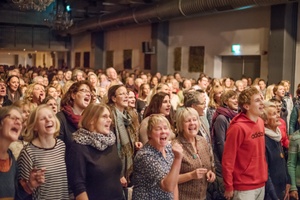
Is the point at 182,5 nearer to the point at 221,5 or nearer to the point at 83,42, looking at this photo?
the point at 221,5

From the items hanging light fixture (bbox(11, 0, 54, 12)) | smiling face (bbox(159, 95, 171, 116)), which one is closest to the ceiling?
hanging light fixture (bbox(11, 0, 54, 12))

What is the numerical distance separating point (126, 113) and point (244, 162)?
5.06 feet

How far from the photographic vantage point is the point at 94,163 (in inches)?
120

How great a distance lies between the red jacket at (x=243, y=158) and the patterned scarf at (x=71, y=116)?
140 cm

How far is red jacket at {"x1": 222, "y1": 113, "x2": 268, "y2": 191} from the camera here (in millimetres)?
3787

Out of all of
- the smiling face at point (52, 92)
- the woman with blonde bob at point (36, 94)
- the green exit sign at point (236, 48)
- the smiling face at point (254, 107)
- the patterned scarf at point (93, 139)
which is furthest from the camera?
the green exit sign at point (236, 48)

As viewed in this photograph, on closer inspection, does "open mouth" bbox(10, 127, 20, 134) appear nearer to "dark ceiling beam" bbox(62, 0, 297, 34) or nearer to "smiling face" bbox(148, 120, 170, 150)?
"smiling face" bbox(148, 120, 170, 150)

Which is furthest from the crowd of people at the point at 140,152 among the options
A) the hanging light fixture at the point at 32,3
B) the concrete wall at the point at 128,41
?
the concrete wall at the point at 128,41

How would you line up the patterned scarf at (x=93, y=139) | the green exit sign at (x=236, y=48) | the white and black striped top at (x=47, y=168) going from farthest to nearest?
the green exit sign at (x=236, y=48) < the patterned scarf at (x=93, y=139) < the white and black striped top at (x=47, y=168)

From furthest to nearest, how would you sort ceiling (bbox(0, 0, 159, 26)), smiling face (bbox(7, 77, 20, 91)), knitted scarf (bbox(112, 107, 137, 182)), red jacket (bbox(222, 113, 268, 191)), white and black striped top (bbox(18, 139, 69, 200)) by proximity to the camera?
ceiling (bbox(0, 0, 159, 26)) < smiling face (bbox(7, 77, 20, 91)) < knitted scarf (bbox(112, 107, 137, 182)) < red jacket (bbox(222, 113, 268, 191)) < white and black striped top (bbox(18, 139, 69, 200))

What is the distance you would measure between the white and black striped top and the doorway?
1117 centimetres

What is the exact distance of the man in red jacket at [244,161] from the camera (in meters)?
3.79

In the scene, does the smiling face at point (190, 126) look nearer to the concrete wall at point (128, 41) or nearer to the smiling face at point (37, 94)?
the smiling face at point (37, 94)

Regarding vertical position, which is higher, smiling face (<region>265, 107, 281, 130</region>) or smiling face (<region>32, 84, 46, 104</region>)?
smiling face (<region>32, 84, 46, 104</region>)
